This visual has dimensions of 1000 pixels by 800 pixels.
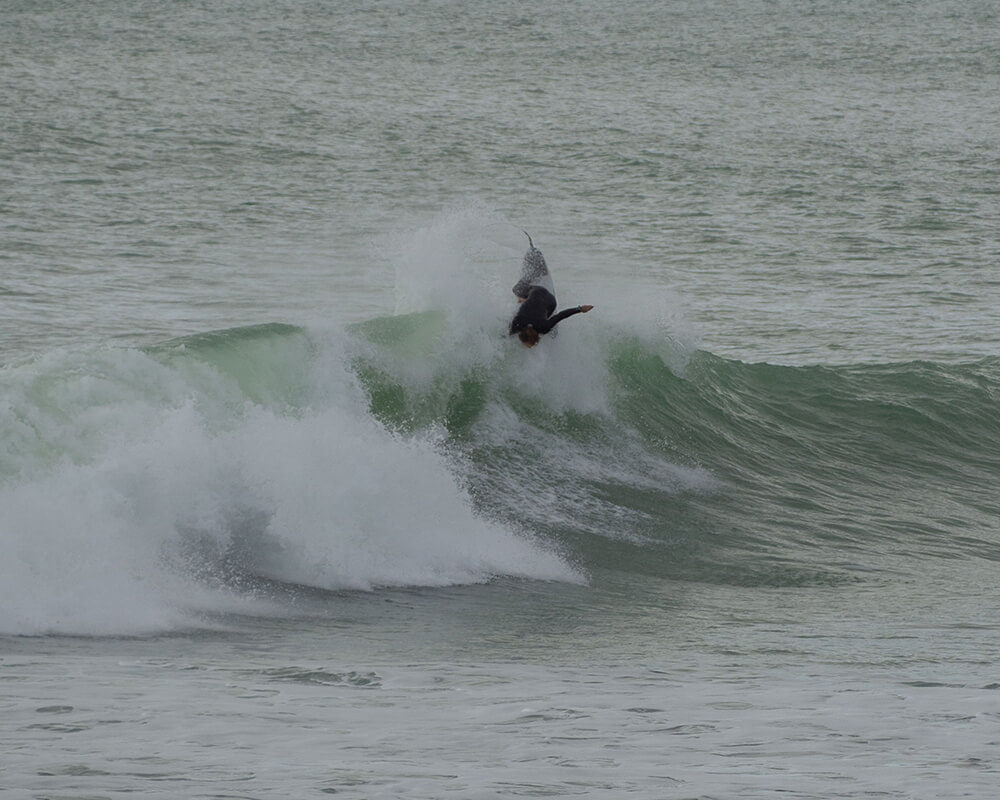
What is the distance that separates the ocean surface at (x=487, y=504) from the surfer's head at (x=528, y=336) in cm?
21

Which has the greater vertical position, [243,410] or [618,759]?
[243,410]

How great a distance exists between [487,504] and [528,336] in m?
2.54

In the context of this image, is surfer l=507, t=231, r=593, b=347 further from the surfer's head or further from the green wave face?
Answer: the green wave face

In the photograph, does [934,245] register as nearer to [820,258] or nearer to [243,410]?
[820,258]

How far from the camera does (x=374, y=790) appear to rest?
607cm

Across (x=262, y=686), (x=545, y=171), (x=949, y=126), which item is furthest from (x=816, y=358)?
(x=949, y=126)

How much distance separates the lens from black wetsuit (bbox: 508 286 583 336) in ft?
46.7

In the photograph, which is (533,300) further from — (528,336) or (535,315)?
(528,336)

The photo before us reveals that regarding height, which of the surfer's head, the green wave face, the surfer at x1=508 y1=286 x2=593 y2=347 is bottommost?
the green wave face

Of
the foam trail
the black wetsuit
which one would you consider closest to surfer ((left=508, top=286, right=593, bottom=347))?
the black wetsuit

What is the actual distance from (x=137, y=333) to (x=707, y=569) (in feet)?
32.5

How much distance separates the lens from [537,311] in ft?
47.0

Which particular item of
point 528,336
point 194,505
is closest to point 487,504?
point 528,336

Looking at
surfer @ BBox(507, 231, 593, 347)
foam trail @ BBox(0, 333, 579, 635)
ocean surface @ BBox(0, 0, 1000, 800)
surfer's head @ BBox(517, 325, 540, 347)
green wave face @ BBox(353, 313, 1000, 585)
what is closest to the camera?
ocean surface @ BBox(0, 0, 1000, 800)
